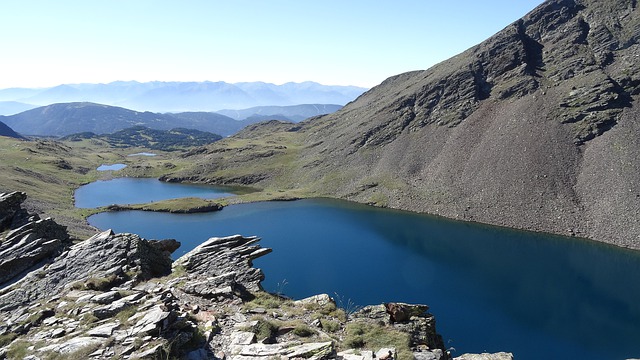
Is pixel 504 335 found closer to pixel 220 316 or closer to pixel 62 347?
pixel 220 316

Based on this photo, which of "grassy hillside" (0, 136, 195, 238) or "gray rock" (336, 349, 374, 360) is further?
"grassy hillside" (0, 136, 195, 238)

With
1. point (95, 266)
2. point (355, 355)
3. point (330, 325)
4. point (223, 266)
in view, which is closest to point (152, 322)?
point (330, 325)

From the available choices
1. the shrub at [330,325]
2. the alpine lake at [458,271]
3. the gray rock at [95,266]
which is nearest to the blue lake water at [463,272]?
the alpine lake at [458,271]

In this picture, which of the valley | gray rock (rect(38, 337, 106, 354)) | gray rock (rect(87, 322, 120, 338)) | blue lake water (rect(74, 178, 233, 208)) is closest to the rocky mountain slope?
the valley

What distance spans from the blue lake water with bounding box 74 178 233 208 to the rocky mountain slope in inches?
530

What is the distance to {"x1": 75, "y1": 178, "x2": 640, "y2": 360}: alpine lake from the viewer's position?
48.9 meters

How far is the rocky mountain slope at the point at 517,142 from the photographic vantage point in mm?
92938

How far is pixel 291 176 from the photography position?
156500mm

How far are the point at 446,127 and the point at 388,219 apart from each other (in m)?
49.8

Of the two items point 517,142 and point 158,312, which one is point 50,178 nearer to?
point 158,312

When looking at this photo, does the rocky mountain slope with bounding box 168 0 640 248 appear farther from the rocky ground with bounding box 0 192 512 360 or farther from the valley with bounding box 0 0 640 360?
the rocky ground with bounding box 0 192 512 360

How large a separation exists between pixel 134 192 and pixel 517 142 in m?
138

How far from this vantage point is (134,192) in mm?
150500

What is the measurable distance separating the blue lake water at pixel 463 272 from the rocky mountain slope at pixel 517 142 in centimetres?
1066
